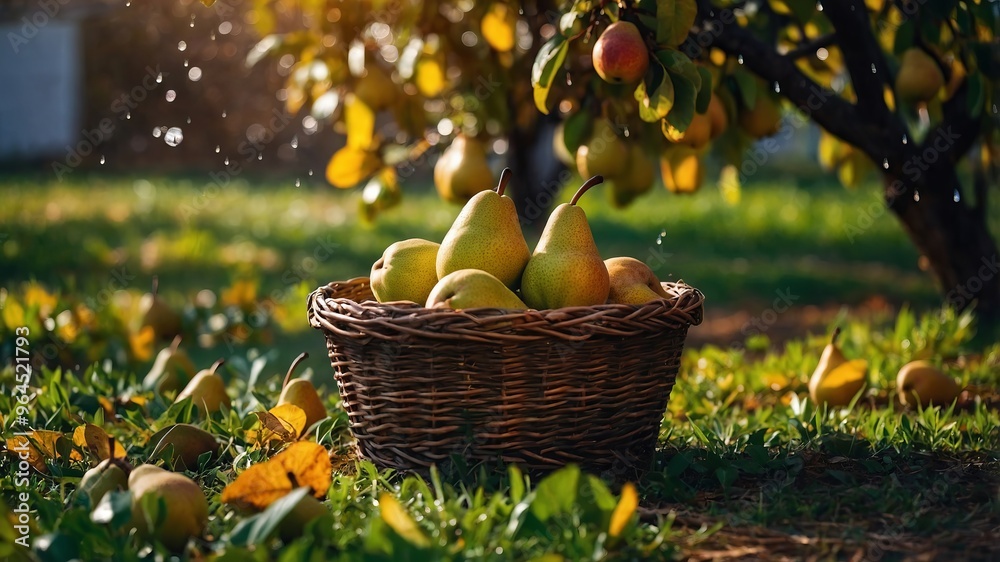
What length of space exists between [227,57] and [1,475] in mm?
11368

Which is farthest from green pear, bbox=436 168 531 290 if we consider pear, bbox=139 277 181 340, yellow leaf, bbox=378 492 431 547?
pear, bbox=139 277 181 340

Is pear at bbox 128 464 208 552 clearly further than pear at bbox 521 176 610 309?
No

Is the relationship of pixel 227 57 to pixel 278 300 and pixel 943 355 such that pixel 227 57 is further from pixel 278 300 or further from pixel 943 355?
pixel 943 355

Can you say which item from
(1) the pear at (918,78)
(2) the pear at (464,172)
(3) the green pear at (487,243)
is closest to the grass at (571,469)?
(3) the green pear at (487,243)

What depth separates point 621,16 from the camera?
2398mm

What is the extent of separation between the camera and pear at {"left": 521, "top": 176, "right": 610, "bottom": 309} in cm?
205

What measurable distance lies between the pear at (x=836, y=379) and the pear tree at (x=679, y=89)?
725 mm

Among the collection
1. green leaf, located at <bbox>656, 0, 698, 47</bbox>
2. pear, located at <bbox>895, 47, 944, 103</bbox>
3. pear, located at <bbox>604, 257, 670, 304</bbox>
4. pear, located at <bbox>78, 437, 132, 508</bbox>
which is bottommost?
pear, located at <bbox>78, 437, 132, 508</bbox>

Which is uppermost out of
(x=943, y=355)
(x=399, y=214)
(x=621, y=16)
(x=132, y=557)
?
(x=621, y=16)

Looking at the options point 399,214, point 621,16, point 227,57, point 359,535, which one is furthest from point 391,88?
point 227,57

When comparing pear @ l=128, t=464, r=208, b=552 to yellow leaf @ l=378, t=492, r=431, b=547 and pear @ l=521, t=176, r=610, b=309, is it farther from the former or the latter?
pear @ l=521, t=176, r=610, b=309

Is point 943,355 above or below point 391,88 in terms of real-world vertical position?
below

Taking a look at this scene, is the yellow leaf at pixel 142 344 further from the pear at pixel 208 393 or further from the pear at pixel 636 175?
the pear at pixel 636 175

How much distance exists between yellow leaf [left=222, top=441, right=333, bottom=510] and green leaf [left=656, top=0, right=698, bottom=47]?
1239mm
